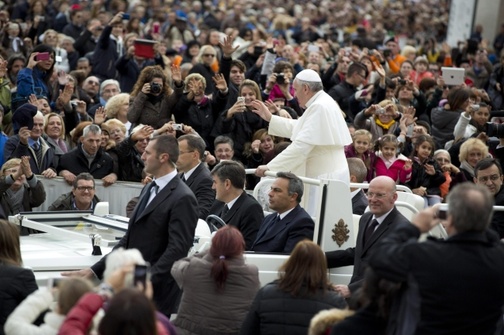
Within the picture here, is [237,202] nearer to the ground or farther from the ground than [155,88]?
nearer to the ground

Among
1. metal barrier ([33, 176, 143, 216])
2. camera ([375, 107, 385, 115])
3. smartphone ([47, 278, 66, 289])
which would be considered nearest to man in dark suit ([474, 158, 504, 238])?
camera ([375, 107, 385, 115])

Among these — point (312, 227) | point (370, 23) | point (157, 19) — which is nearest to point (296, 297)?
point (312, 227)

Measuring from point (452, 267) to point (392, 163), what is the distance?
7148 mm

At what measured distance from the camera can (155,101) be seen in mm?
15016

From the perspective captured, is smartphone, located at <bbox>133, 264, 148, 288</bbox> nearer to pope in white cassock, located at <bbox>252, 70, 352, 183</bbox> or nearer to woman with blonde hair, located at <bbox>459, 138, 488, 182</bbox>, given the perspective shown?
pope in white cassock, located at <bbox>252, 70, 352, 183</bbox>

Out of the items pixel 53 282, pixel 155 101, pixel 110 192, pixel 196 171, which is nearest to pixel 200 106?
pixel 155 101

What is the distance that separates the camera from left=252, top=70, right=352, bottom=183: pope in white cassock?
37.6 ft

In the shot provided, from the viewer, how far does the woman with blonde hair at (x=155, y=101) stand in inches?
584

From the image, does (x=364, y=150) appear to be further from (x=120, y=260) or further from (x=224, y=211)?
(x=120, y=260)

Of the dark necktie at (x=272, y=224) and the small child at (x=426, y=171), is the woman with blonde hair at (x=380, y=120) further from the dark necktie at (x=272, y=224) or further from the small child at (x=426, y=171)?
the dark necktie at (x=272, y=224)

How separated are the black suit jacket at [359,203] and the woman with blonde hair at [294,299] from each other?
11.4ft

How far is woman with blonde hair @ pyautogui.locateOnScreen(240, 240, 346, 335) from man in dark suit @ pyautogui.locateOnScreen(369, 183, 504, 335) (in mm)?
1215

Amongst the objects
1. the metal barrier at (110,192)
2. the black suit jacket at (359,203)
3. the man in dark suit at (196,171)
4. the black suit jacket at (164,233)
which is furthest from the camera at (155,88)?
the black suit jacket at (164,233)

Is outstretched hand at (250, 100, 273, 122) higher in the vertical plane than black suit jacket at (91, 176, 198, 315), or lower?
higher
